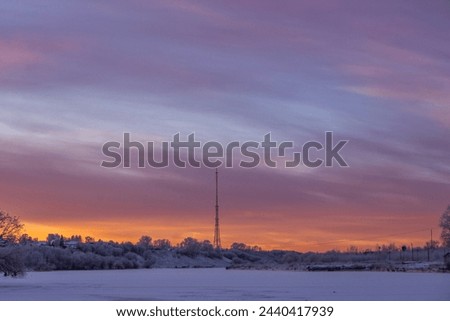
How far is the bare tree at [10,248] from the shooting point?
148ft

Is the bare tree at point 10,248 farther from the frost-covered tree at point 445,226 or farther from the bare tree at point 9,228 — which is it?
the frost-covered tree at point 445,226

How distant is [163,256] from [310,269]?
187 ft

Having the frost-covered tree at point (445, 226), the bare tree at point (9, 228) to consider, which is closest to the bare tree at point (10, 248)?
the bare tree at point (9, 228)

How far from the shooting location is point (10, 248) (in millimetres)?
48812

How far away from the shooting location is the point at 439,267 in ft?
289

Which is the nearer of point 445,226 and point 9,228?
point 9,228

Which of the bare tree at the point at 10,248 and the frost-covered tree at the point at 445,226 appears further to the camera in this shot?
the frost-covered tree at the point at 445,226

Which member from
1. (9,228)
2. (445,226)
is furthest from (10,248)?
(445,226)

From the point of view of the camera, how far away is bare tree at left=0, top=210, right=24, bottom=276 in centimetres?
4500

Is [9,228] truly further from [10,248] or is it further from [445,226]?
[445,226]

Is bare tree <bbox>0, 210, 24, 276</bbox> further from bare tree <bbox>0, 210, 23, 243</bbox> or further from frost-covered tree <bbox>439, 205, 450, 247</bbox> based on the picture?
frost-covered tree <bbox>439, 205, 450, 247</bbox>

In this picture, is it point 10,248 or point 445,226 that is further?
point 445,226
